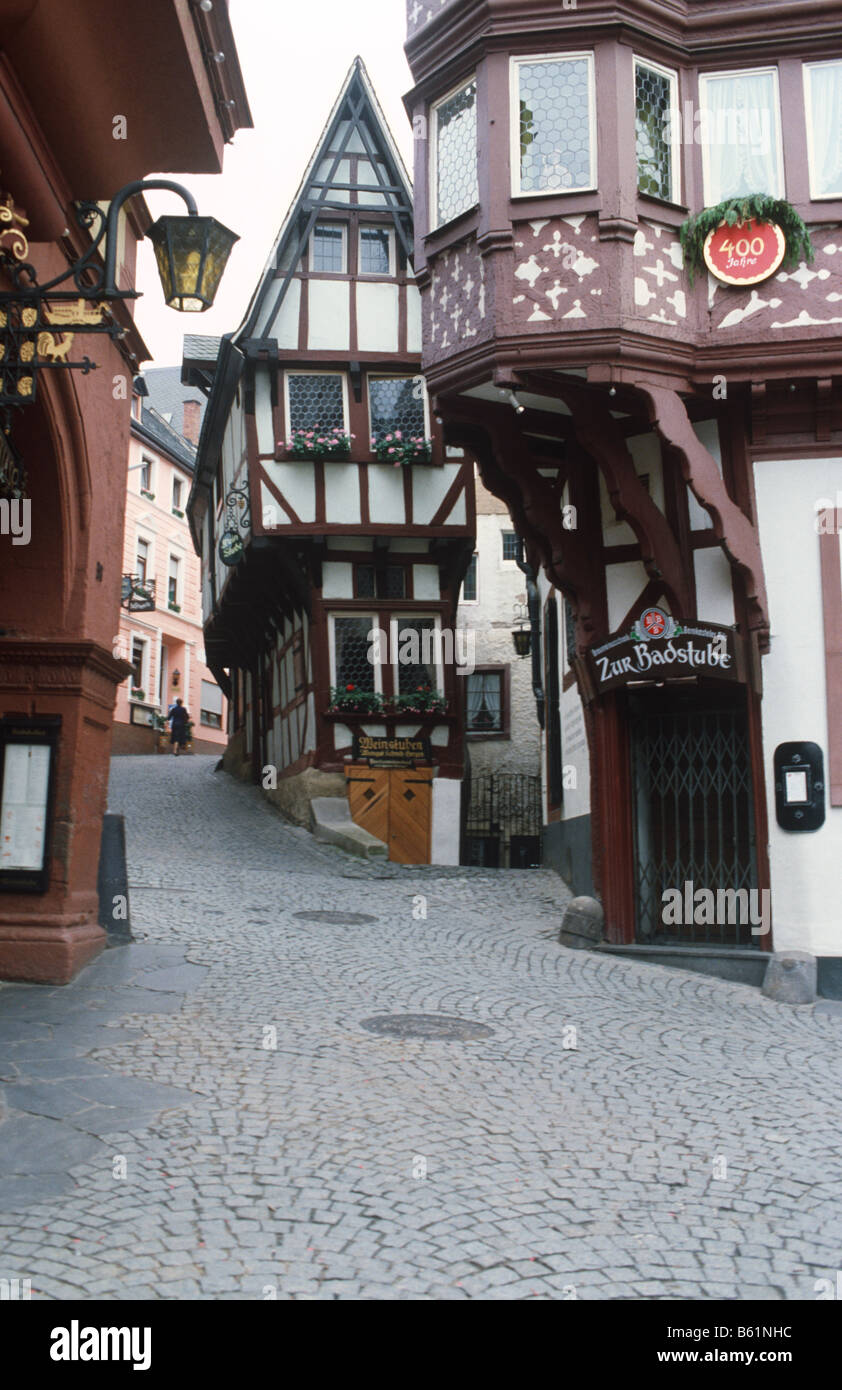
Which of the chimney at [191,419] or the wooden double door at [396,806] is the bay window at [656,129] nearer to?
the wooden double door at [396,806]

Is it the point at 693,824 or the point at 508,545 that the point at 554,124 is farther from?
the point at 508,545

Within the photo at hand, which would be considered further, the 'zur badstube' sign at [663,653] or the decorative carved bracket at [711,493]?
the decorative carved bracket at [711,493]

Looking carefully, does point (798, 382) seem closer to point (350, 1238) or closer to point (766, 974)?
point (766, 974)

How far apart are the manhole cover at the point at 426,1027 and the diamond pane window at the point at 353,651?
485 inches

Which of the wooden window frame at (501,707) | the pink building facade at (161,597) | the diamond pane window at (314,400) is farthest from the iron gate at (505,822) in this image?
the pink building facade at (161,597)

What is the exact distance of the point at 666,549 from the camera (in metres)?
10.9

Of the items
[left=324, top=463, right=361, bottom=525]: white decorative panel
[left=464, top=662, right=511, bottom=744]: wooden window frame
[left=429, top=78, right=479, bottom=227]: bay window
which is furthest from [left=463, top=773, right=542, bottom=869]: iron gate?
[left=429, top=78, right=479, bottom=227]: bay window

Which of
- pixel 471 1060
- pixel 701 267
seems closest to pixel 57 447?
pixel 471 1060

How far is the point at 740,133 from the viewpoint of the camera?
1111 centimetres

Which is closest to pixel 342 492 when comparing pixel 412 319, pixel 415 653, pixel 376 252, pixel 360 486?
pixel 360 486

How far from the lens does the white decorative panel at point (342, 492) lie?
20297mm

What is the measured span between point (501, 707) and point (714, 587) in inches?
736

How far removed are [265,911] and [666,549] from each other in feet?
17.1

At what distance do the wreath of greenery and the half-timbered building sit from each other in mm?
44
